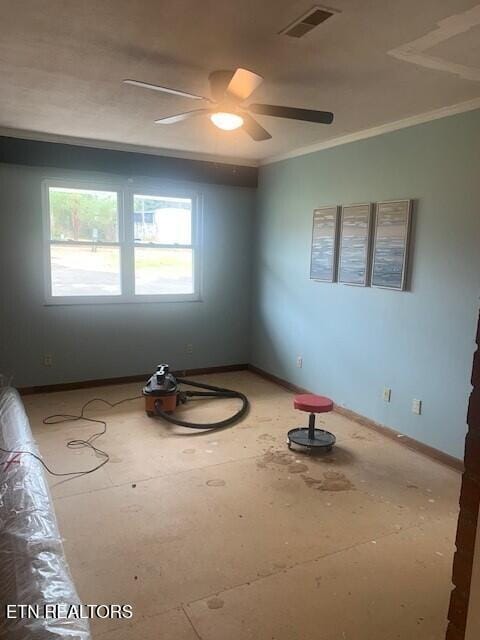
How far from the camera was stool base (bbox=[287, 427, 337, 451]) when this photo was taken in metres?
3.42

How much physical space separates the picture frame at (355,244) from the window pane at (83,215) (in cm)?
238

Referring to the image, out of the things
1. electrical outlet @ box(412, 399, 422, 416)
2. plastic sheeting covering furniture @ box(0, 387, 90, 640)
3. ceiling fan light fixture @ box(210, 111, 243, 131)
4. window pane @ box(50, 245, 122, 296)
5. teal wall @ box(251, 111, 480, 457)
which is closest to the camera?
plastic sheeting covering furniture @ box(0, 387, 90, 640)

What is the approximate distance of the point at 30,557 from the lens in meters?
1.71

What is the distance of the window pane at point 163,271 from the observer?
5.07 meters

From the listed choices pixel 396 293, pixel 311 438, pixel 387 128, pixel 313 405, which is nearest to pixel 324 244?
pixel 396 293

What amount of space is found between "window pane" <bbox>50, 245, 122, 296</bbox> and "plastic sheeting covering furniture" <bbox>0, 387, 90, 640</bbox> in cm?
244

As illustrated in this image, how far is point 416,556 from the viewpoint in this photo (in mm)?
2303

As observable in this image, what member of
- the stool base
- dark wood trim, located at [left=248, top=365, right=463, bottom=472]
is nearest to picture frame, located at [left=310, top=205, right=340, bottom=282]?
dark wood trim, located at [left=248, top=365, right=463, bottom=472]

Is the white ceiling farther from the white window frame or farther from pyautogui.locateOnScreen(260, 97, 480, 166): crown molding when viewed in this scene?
the white window frame

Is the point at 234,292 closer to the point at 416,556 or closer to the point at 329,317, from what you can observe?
the point at 329,317

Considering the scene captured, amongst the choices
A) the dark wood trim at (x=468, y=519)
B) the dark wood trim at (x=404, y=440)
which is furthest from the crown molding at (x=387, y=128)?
the dark wood trim at (x=468, y=519)

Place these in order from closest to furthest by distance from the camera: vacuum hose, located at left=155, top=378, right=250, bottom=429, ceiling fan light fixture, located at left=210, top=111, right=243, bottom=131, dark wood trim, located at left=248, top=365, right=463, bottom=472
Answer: ceiling fan light fixture, located at left=210, top=111, right=243, bottom=131
dark wood trim, located at left=248, top=365, right=463, bottom=472
vacuum hose, located at left=155, top=378, right=250, bottom=429

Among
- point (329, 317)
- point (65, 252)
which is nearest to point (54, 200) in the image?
point (65, 252)

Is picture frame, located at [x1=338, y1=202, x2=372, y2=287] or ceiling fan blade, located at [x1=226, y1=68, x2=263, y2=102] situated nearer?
ceiling fan blade, located at [x1=226, y1=68, x2=263, y2=102]
